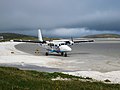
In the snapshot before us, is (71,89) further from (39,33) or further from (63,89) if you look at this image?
A: (39,33)

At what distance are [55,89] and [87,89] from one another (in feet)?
4.44

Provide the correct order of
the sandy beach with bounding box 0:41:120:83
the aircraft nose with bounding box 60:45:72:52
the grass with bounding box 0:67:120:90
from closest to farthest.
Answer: the grass with bounding box 0:67:120:90, the sandy beach with bounding box 0:41:120:83, the aircraft nose with bounding box 60:45:72:52

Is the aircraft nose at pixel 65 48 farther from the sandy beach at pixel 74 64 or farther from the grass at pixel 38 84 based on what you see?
the grass at pixel 38 84

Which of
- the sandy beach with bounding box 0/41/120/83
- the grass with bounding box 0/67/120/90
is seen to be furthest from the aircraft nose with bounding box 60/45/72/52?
the grass with bounding box 0/67/120/90

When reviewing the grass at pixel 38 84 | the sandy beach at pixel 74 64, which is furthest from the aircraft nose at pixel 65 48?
the grass at pixel 38 84

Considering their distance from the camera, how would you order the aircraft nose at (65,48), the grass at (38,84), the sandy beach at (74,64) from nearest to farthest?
the grass at (38,84), the sandy beach at (74,64), the aircraft nose at (65,48)

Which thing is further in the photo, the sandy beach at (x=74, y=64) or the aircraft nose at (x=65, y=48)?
the aircraft nose at (x=65, y=48)

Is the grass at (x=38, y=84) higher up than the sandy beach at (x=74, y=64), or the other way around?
the grass at (x=38, y=84)

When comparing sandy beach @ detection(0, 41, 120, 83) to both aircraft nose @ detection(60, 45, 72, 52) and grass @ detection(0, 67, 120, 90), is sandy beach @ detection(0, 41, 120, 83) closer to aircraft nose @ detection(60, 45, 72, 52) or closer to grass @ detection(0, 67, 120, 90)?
aircraft nose @ detection(60, 45, 72, 52)

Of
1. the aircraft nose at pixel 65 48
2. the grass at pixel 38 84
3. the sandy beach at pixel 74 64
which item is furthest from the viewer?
the aircraft nose at pixel 65 48

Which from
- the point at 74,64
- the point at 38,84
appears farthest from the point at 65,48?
the point at 38,84

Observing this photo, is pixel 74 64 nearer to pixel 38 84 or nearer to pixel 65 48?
pixel 65 48

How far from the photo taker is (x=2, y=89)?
7.71 meters

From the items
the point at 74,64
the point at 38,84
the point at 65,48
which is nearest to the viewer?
the point at 38,84
